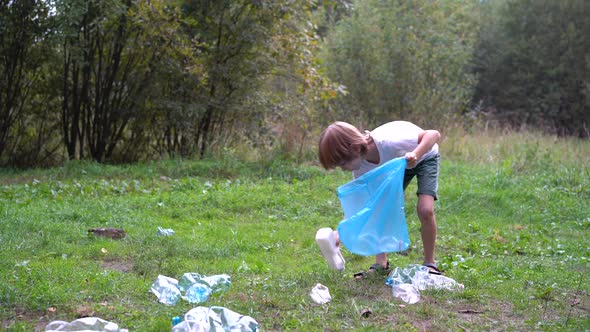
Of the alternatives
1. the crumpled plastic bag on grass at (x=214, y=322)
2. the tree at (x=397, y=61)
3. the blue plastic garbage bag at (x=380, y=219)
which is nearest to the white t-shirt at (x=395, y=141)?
the blue plastic garbage bag at (x=380, y=219)

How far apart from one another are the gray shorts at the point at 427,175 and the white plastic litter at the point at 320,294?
1.03 meters

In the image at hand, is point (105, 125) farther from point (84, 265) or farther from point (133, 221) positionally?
point (84, 265)

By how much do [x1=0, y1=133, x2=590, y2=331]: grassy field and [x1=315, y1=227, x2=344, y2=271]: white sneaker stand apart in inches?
3.7

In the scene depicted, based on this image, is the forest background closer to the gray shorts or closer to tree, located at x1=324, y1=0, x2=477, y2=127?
tree, located at x1=324, y1=0, x2=477, y2=127

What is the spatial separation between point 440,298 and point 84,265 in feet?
8.42

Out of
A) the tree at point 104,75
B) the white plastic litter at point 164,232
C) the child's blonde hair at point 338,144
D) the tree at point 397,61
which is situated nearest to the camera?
the child's blonde hair at point 338,144

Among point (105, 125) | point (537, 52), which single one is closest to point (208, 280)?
point (105, 125)

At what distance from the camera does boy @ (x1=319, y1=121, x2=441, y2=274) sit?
4302mm

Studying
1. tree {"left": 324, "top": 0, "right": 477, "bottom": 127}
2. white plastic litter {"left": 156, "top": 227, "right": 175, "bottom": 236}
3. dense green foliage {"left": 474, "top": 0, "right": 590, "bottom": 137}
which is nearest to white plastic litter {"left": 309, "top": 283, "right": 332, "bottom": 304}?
white plastic litter {"left": 156, "top": 227, "right": 175, "bottom": 236}

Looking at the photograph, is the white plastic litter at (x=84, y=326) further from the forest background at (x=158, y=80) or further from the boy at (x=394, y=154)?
the forest background at (x=158, y=80)

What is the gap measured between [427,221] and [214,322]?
1850mm

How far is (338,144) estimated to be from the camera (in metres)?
4.28

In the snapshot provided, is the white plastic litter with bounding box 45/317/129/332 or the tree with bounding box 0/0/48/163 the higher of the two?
the tree with bounding box 0/0/48/163

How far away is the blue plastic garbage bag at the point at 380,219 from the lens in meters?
4.37
